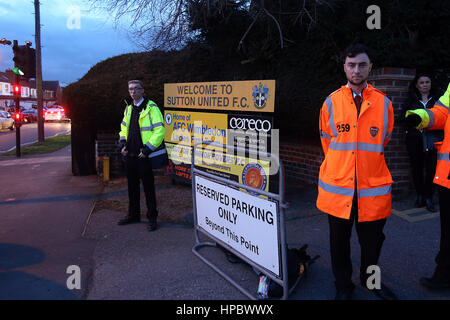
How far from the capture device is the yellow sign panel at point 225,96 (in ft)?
15.8

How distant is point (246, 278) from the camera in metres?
3.68

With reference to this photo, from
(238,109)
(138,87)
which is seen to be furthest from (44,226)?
(238,109)

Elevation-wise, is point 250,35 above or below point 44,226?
above

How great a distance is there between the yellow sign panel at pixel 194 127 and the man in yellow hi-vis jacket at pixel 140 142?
896mm

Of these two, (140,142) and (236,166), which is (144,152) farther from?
(236,166)

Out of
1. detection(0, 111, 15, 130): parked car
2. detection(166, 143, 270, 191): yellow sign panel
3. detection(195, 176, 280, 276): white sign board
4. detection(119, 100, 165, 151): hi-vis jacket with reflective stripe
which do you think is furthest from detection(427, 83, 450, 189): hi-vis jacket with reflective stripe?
detection(0, 111, 15, 130): parked car

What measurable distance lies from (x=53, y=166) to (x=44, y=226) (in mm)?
5909

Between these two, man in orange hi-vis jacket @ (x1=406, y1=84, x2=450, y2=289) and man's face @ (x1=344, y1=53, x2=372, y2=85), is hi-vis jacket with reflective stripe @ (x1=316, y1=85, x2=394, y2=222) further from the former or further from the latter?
man in orange hi-vis jacket @ (x1=406, y1=84, x2=450, y2=289)

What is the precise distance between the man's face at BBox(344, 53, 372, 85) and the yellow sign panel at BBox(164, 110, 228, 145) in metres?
2.80

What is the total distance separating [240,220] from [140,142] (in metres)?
2.31

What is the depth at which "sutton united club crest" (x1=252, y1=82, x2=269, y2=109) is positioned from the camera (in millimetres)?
4809

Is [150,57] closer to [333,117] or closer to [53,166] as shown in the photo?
[53,166]

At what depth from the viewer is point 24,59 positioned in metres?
13.7

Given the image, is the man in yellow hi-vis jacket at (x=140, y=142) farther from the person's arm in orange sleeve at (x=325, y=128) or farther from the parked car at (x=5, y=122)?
the parked car at (x=5, y=122)
